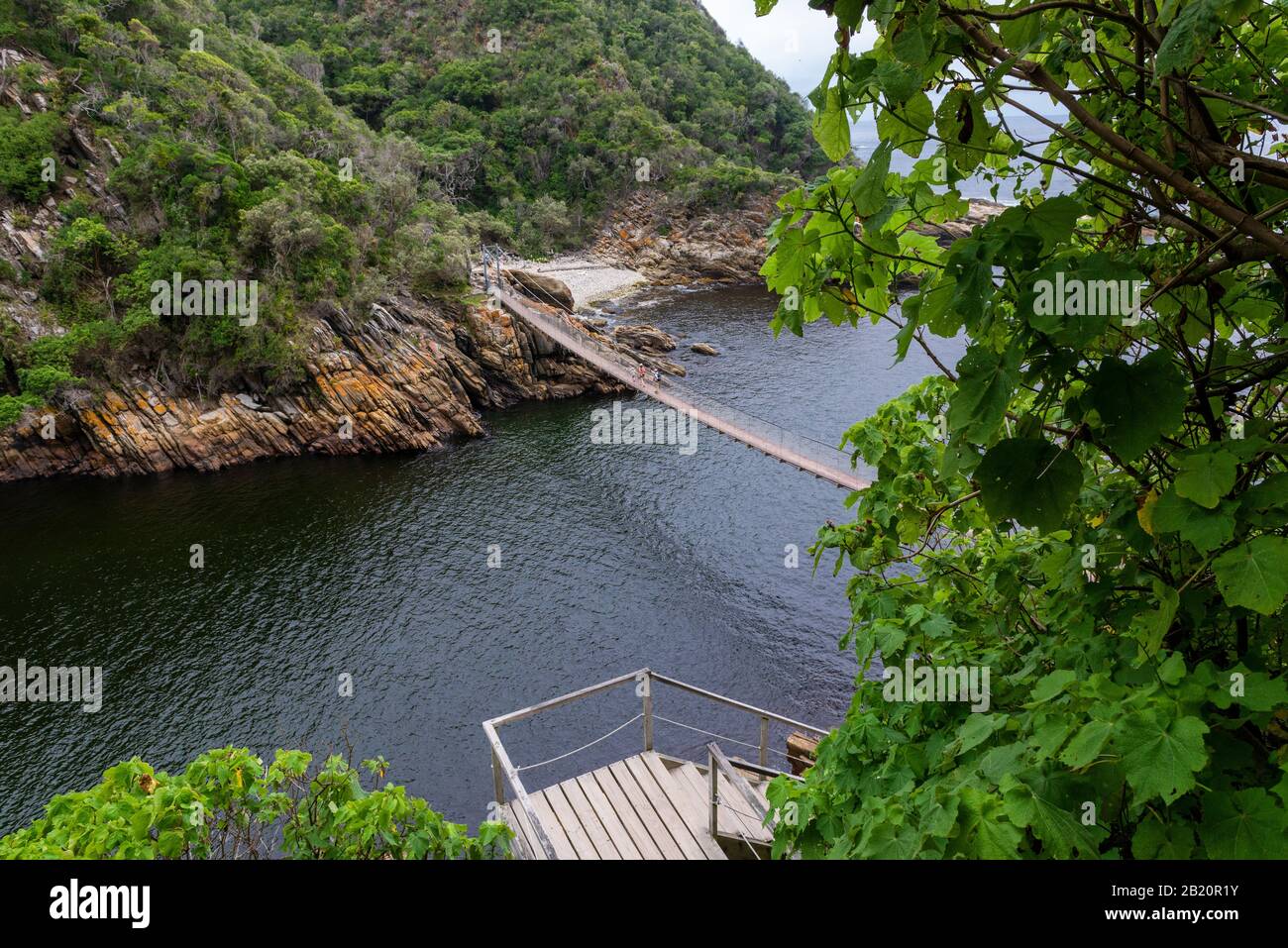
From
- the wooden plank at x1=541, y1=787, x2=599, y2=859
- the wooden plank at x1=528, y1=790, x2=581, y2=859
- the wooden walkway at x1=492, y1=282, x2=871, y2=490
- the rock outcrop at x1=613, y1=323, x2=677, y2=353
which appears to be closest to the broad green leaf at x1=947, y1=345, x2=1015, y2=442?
the wooden plank at x1=528, y1=790, x2=581, y2=859

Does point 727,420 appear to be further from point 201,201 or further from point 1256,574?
point 201,201

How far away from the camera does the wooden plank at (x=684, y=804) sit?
6.18 metres

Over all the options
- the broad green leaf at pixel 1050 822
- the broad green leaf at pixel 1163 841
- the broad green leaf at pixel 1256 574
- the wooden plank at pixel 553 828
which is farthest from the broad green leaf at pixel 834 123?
the wooden plank at pixel 553 828

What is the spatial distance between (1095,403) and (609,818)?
235 inches

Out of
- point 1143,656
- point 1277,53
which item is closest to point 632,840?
point 1143,656

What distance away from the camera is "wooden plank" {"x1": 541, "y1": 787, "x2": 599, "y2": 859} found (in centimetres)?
625

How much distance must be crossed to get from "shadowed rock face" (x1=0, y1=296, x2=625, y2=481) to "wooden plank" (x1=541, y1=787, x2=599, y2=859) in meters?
23.4

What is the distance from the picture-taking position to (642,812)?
21.6 feet

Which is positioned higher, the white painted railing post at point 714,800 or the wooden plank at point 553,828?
the white painted railing post at point 714,800

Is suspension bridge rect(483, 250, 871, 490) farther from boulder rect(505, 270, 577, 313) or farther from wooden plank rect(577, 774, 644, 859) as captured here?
wooden plank rect(577, 774, 644, 859)

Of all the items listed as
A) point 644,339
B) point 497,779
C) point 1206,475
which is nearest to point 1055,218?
point 1206,475

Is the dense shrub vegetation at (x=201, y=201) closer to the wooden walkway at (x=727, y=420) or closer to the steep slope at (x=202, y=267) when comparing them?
the steep slope at (x=202, y=267)

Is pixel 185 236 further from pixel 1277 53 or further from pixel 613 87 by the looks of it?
pixel 613 87

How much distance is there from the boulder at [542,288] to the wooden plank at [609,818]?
35855 millimetres
